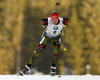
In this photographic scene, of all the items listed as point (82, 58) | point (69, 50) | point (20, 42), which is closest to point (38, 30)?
point (20, 42)

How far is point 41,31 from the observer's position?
23094mm

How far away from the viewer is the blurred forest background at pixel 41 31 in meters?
22.1

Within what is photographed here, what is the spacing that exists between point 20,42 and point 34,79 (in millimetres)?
20245

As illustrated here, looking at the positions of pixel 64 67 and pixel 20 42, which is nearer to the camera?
pixel 64 67

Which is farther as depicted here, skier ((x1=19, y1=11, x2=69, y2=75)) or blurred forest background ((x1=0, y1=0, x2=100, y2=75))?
blurred forest background ((x1=0, y1=0, x2=100, y2=75))

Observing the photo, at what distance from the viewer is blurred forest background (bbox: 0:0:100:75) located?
72.4ft

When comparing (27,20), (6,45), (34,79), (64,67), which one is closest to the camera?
(34,79)

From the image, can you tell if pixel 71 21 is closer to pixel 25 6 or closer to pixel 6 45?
pixel 25 6

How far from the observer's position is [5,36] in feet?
77.9

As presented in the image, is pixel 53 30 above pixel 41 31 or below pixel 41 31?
above

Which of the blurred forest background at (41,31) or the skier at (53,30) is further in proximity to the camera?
the blurred forest background at (41,31)

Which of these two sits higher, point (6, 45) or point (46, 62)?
point (6, 45)

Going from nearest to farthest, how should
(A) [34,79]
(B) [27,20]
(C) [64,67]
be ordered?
(A) [34,79]
(C) [64,67]
(B) [27,20]

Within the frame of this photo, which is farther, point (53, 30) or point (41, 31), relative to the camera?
point (41, 31)
